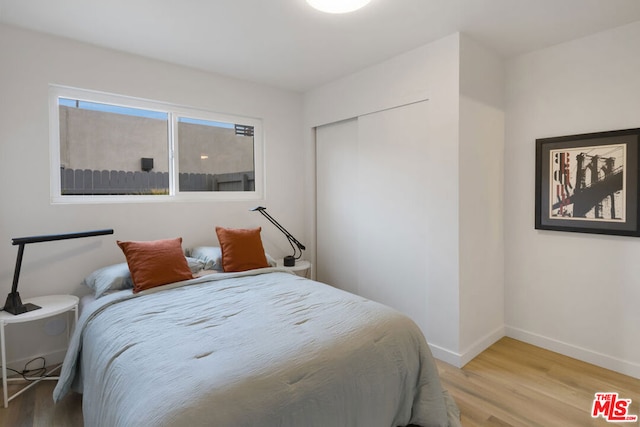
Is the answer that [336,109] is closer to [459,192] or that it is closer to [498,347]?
[459,192]

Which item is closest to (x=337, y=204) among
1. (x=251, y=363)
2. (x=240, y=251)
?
(x=240, y=251)

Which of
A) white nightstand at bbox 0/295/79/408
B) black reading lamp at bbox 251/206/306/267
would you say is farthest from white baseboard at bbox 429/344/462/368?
white nightstand at bbox 0/295/79/408

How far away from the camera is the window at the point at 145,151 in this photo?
266cm

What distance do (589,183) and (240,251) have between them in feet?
9.33

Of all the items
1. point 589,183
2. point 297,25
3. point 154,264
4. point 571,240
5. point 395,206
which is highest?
point 297,25

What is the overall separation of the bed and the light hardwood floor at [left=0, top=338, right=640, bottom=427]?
0.69 feet

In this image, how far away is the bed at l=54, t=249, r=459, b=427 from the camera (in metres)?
1.23

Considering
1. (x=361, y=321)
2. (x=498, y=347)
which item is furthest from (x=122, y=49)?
(x=498, y=347)

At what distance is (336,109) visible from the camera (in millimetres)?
3473

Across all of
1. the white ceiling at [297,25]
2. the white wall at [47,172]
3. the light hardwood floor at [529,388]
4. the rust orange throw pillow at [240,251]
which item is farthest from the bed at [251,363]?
the white ceiling at [297,25]

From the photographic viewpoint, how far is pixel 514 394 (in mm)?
2184

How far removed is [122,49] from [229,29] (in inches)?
39.8

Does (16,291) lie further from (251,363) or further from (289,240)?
(289,240)

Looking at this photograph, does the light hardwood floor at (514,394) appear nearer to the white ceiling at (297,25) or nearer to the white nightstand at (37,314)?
the white nightstand at (37,314)
